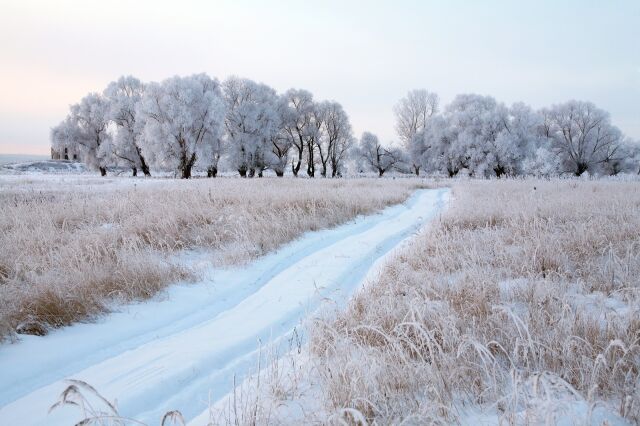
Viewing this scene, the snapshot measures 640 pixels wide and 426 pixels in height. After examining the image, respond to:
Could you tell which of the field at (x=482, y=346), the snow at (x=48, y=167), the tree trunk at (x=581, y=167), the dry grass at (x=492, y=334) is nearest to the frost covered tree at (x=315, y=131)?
the snow at (x=48, y=167)

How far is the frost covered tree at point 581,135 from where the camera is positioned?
43.0m

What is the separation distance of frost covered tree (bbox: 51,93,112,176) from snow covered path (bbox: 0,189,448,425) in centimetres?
4273

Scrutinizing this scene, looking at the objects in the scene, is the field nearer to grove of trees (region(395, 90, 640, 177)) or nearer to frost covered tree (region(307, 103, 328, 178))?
grove of trees (region(395, 90, 640, 177))

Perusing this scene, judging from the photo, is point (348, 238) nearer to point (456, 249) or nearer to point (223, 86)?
point (456, 249)

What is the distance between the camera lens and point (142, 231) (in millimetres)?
7031

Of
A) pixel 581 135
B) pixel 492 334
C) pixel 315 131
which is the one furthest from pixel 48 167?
pixel 581 135

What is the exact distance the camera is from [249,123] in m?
36.9

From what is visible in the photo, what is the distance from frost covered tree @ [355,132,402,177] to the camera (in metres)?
51.7

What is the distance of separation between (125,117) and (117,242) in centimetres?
3707

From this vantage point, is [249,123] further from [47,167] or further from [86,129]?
[47,167]

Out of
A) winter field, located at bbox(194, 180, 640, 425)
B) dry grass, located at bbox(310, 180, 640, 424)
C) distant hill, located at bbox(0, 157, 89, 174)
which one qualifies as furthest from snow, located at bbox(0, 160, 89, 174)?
winter field, located at bbox(194, 180, 640, 425)

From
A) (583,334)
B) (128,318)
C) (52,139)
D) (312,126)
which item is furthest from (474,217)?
(52,139)

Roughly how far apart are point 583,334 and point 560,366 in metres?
0.49

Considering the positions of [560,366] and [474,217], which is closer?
[560,366]
